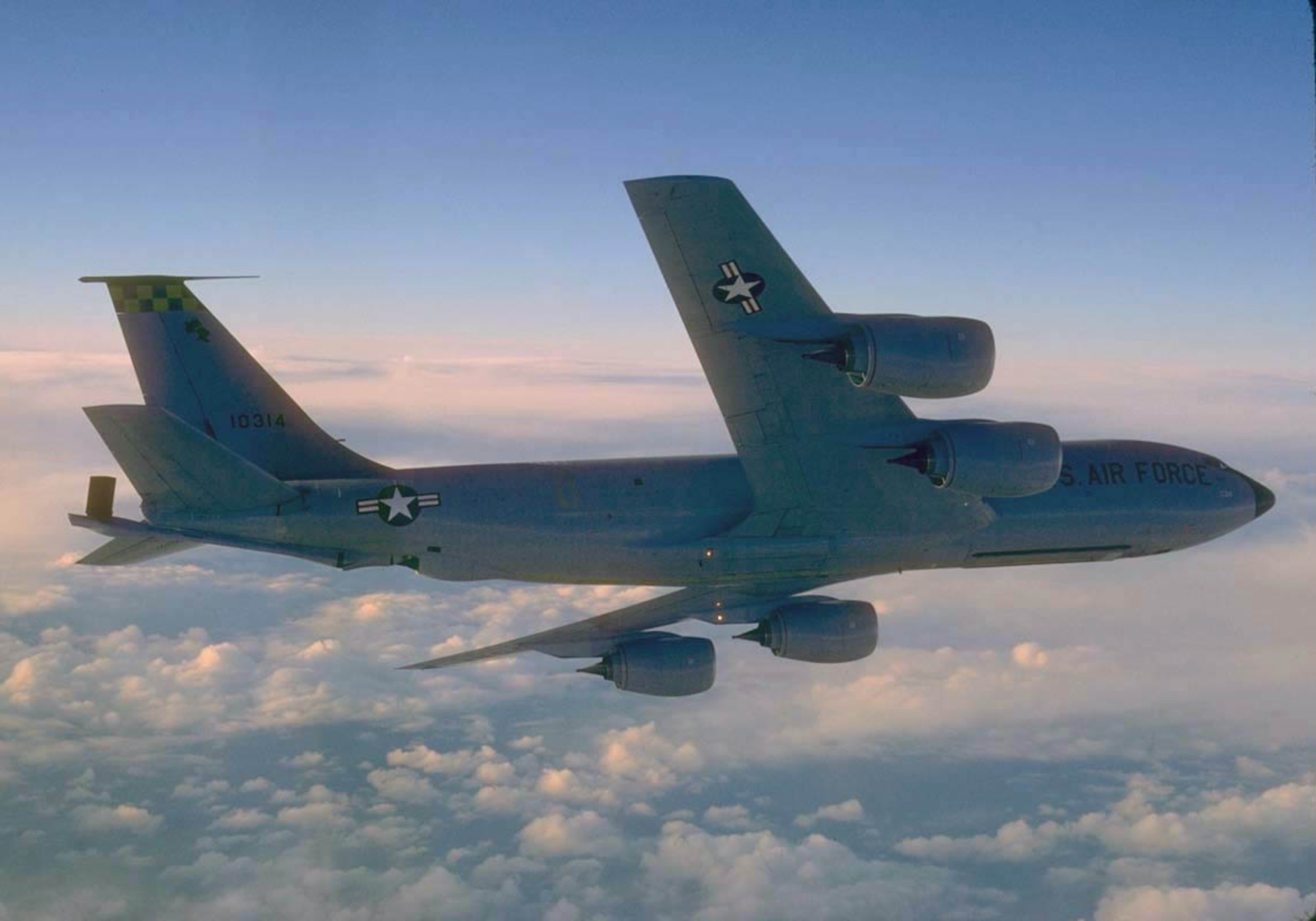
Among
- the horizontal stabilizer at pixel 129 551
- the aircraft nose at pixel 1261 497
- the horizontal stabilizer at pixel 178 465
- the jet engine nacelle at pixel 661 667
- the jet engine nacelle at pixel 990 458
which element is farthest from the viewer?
the aircraft nose at pixel 1261 497

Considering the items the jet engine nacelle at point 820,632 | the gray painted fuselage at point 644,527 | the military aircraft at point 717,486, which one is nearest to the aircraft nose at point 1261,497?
the military aircraft at point 717,486

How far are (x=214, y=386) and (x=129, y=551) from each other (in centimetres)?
457

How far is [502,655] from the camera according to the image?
28.0 meters

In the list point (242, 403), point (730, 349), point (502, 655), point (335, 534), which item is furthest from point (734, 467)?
point (242, 403)

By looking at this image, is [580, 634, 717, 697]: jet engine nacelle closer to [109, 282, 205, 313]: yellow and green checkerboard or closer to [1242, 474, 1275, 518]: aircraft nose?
[109, 282, 205, 313]: yellow and green checkerboard

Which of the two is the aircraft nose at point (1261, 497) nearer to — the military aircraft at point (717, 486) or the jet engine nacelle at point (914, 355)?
the military aircraft at point (717, 486)

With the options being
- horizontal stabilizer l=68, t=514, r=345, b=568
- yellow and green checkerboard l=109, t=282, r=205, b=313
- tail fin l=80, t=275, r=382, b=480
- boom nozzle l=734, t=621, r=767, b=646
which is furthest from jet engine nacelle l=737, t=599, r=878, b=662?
yellow and green checkerboard l=109, t=282, r=205, b=313

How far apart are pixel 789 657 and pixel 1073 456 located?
8.93m

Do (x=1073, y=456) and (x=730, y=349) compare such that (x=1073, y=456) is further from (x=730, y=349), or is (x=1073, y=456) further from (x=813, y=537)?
(x=730, y=349)

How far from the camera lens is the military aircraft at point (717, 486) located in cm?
2192

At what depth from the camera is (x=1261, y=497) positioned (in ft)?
97.1

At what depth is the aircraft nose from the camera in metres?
29.5

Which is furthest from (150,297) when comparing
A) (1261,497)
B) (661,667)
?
(1261,497)

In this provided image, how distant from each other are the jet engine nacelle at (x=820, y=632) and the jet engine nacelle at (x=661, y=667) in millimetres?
1341
